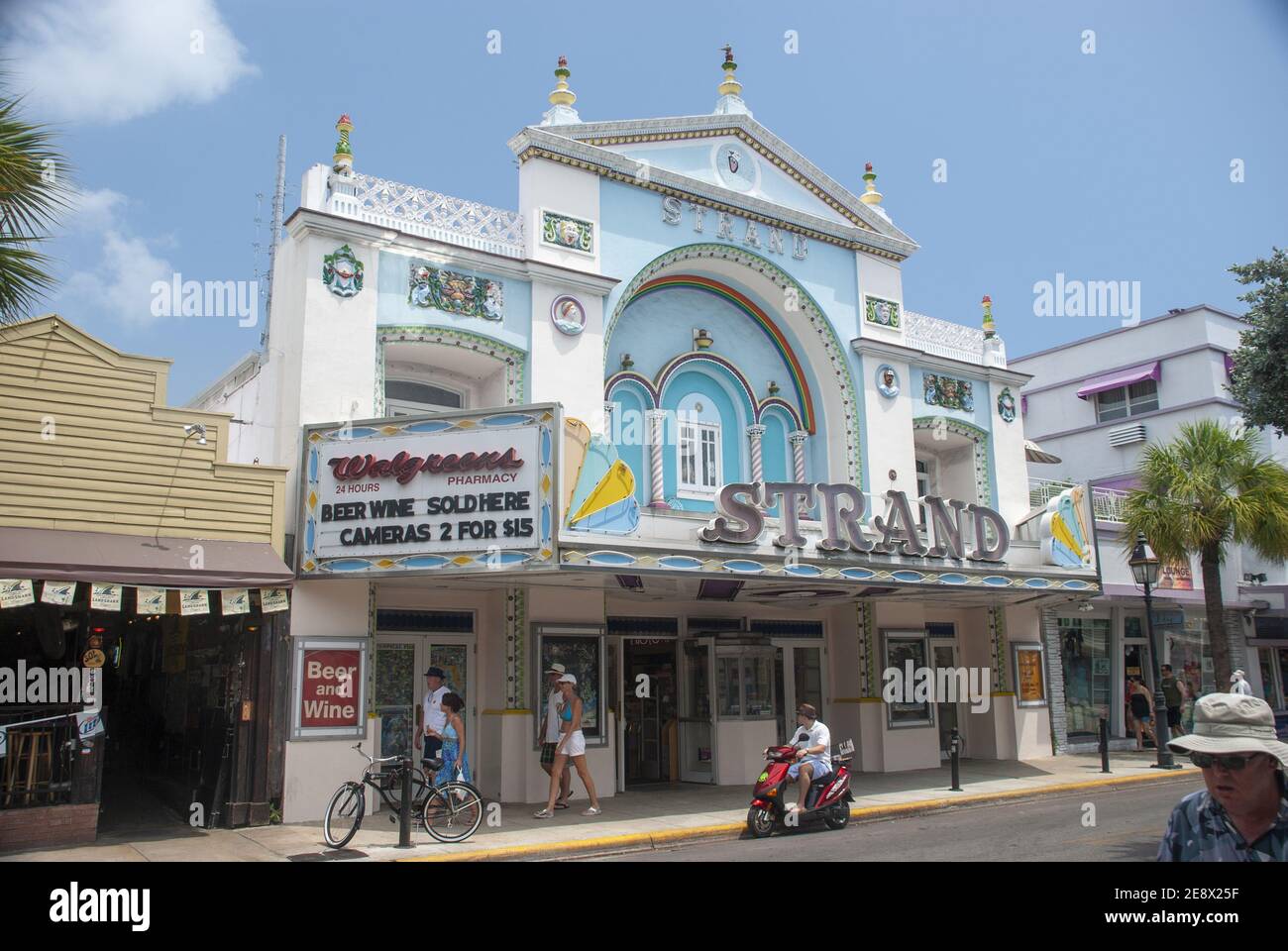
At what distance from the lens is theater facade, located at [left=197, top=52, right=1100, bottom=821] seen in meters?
14.0

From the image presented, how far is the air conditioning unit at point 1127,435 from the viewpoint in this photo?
30734 mm

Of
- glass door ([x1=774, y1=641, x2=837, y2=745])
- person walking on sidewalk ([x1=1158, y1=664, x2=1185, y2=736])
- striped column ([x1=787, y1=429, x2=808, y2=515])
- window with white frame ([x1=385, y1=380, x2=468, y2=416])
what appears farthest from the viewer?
person walking on sidewalk ([x1=1158, y1=664, x2=1185, y2=736])

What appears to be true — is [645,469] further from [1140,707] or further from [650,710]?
[1140,707]

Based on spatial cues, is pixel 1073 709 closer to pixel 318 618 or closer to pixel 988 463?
pixel 988 463

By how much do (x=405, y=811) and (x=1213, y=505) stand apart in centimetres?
1701

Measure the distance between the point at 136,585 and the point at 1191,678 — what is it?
2419 cm

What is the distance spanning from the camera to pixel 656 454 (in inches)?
722

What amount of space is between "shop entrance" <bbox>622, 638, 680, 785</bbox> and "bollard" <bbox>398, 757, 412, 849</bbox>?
7039mm

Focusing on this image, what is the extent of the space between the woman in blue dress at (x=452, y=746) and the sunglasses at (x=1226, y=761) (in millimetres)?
10445

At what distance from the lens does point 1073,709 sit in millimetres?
23766

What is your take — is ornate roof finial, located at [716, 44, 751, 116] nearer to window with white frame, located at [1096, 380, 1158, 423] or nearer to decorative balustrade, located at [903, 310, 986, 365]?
decorative balustrade, located at [903, 310, 986, 365]

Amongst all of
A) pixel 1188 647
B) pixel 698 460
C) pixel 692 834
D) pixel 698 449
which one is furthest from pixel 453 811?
pixel 1188 647

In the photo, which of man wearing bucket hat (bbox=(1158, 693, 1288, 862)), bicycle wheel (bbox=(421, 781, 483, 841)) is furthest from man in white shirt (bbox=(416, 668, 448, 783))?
man wearing bucket hat (bbox=(1158, 693, 1288, 862))


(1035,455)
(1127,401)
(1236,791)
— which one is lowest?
(1236,791)
